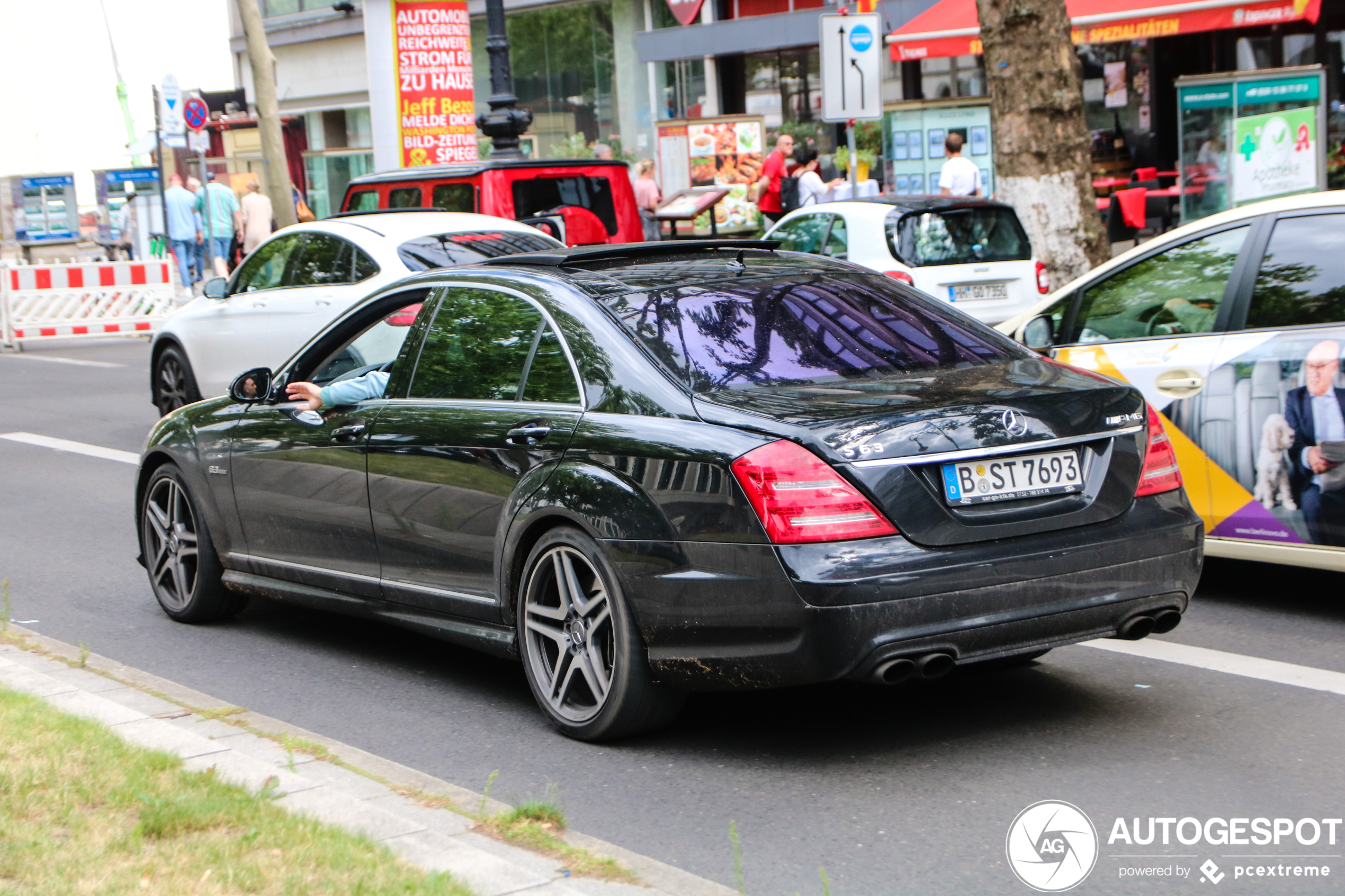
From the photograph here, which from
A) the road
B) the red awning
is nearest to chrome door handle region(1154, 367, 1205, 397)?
the road

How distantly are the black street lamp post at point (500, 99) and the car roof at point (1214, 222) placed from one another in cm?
1221

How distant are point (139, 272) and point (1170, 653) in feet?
67.6

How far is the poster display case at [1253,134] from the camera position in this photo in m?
16.4

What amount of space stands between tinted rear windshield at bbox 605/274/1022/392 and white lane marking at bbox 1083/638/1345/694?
3.66 feet

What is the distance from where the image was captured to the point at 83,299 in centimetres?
2350

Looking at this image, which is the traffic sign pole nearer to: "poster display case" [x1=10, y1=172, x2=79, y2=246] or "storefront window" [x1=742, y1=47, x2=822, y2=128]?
"storefront window" [x1=742, y1=47, x2=822, y2=128]

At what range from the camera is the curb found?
377cm

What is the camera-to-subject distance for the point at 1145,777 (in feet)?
15.1

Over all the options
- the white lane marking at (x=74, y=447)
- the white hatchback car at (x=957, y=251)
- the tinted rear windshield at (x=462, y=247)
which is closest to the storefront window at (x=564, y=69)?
the white hatchback car at (x=957, y=251)

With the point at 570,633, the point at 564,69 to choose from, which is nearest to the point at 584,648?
the point at 570,633

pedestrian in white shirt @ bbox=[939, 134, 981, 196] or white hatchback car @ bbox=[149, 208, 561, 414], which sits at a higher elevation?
pedestrian in white shirt @ bbox=[939, 134, 981, 196]

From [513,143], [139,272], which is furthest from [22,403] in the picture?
[139,272]

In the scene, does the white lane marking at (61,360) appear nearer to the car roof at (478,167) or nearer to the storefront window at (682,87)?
the car roof at (478,167)

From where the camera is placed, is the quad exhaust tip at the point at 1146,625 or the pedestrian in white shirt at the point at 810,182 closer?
the quad exhaust tip at the point at 1146,625
